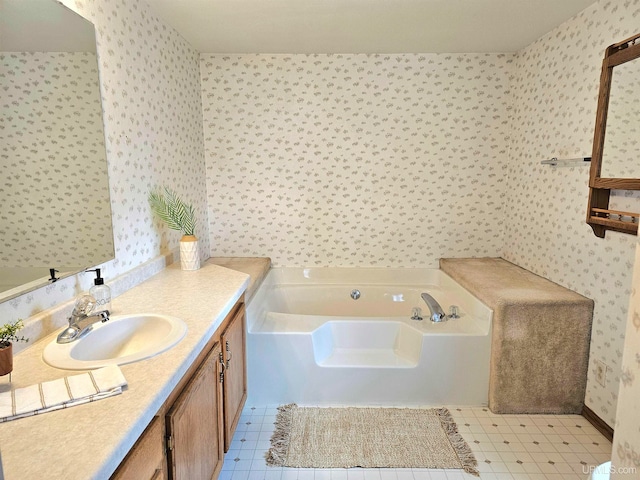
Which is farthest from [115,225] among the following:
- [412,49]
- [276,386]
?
[412,49]

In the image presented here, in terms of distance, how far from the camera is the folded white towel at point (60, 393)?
904mm

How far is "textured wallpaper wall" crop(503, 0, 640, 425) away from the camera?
6.59ft

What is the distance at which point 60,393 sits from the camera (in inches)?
37.9

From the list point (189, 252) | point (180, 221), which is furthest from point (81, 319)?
point (180, 221)

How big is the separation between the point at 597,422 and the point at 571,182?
1.32 metres

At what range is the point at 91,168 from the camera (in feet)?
5.51

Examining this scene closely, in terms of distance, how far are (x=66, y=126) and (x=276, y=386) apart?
170 cm

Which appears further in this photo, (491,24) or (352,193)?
(352,193)

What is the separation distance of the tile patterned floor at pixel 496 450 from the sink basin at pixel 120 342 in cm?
83

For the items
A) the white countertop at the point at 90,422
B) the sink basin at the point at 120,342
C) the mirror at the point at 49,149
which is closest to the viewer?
the white countertop at the point at 90,422

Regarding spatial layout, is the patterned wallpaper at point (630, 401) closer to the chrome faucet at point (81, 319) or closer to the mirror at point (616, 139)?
the chrome faucet at point (81, 319)

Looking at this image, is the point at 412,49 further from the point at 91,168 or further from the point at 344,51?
the point at 91,168

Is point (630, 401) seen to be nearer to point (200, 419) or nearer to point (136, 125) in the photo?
point (200, 419)

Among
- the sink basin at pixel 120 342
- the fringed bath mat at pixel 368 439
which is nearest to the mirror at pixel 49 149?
the sink basin at pixel 120 342
